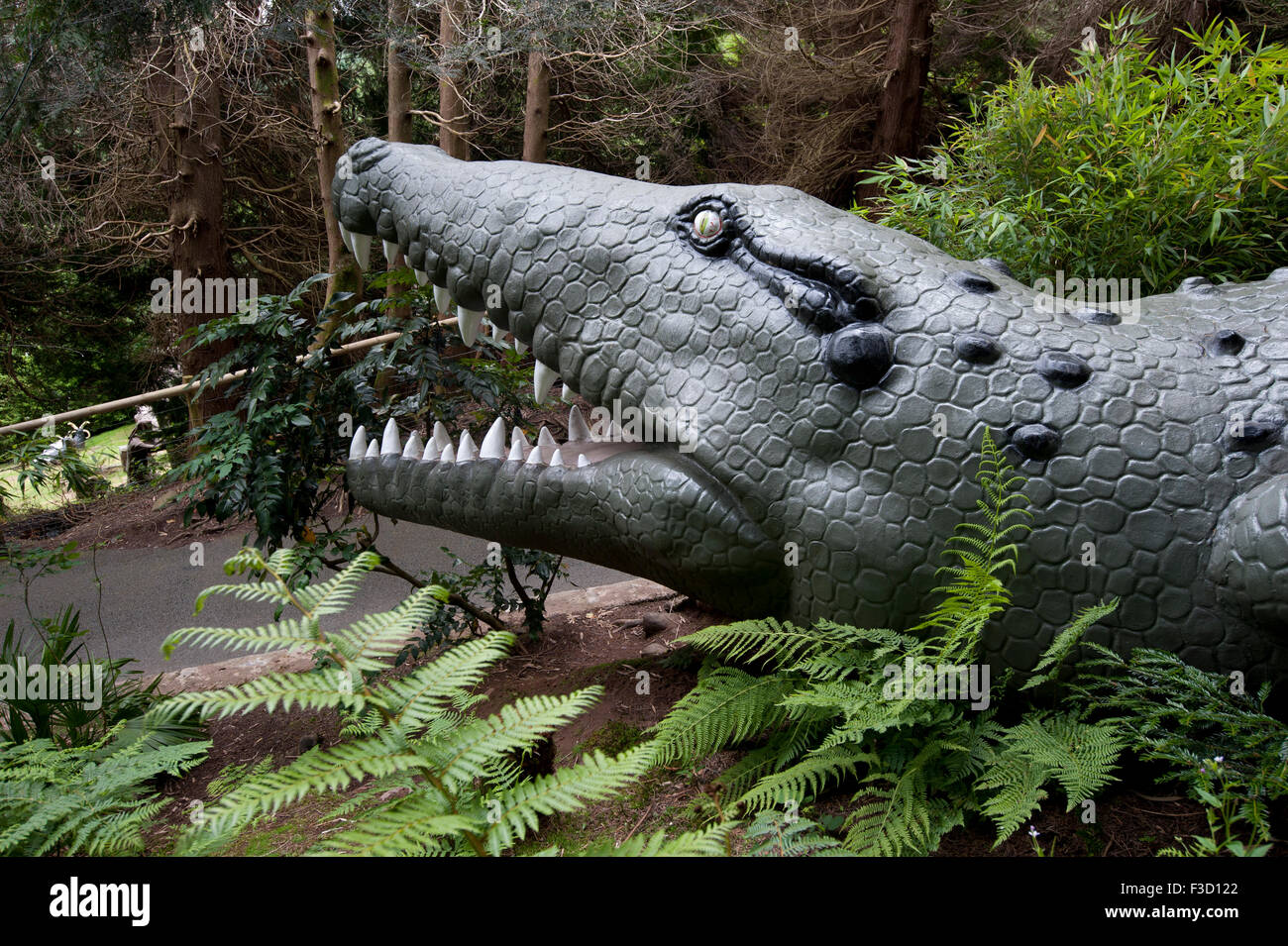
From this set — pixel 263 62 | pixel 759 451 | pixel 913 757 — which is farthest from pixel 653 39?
pixel 913 757

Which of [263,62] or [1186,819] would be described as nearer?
[1186,819]

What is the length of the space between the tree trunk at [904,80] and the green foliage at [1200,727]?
7.82 metres

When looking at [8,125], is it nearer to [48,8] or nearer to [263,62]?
[48,8]

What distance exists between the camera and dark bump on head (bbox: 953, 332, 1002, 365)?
2.37 metres

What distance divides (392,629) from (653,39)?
28.2ft

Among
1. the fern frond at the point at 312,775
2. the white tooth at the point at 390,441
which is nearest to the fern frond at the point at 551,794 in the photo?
the fern frond at the point at 312,775

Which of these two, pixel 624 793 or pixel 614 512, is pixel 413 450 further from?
pixel 624 793

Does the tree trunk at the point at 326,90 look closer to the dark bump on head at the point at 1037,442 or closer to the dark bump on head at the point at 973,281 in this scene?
the dark bump on head at the point at 973,281

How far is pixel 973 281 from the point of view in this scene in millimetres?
2576

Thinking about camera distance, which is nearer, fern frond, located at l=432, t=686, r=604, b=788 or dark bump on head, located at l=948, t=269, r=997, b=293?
fern frond, located at l=432, t=686, r=604, b=788

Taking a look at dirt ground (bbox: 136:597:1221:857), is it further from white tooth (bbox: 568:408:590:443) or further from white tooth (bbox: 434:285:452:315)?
white tooth (bbox: 434:285:452:315)

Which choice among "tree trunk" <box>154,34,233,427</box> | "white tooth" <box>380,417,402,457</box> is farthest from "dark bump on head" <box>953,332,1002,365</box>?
"tree trunk" <box>154,34,233,427</box>

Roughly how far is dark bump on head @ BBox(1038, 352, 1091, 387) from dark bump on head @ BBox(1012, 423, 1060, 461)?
154 millimetres

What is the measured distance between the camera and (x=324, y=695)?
1525 millimetres
